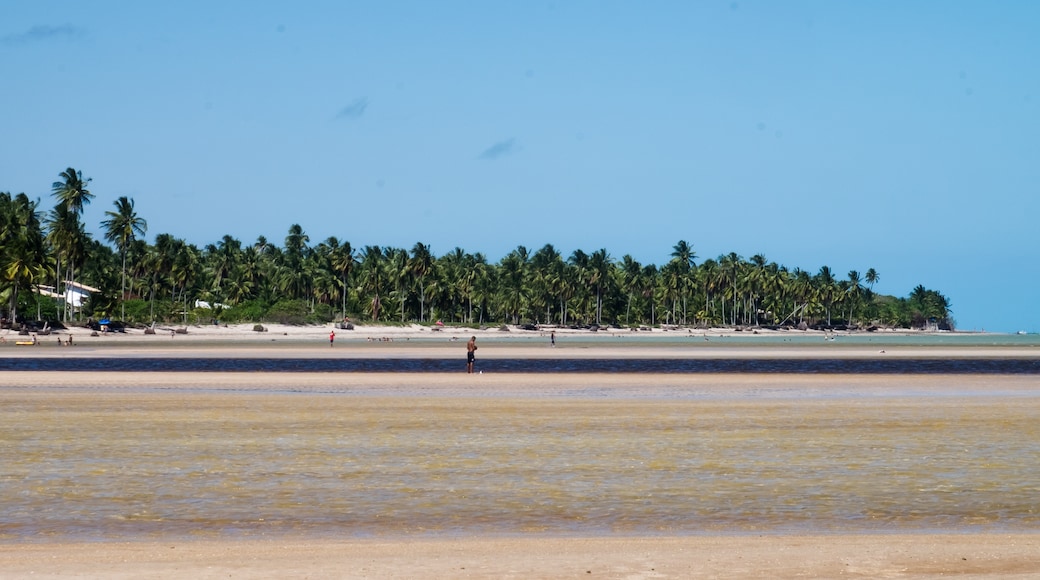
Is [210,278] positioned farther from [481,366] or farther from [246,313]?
[481,366]

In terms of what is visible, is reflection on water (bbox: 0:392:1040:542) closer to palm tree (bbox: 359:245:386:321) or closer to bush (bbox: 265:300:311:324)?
bush (bbox: 265:300:311:324)

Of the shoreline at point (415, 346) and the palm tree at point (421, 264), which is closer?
the shoreline at point (415, 346)

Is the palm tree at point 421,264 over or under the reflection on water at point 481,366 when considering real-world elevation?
over

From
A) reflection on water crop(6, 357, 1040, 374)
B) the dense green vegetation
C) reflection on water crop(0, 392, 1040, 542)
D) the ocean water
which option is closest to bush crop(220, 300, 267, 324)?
the dense green vegetation

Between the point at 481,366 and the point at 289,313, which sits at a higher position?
the point at 289,313

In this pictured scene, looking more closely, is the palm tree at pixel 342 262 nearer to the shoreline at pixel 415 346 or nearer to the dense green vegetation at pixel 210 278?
the dense green vegetation at pixel 210 278

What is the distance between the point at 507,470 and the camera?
18594 millimetres

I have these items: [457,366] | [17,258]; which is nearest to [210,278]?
[17,258]

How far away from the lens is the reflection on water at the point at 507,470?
13867 mm

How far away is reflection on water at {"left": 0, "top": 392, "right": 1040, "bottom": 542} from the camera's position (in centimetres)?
1387

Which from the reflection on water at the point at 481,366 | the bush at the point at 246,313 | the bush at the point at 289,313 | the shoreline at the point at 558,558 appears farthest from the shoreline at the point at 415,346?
the shoreline at the point at 558,558

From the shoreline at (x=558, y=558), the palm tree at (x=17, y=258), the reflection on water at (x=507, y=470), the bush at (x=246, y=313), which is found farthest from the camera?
the bush at (x=246, y=313)

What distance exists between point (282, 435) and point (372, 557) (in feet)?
43.1

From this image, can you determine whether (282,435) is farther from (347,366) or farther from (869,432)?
(347,366)
